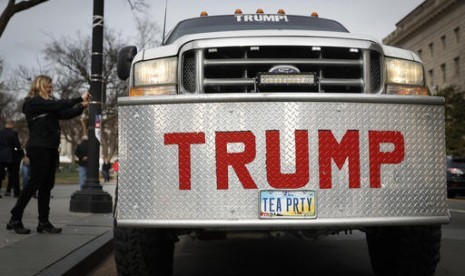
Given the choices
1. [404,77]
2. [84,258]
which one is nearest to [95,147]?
[84,258]

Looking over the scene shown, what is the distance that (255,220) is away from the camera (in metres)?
3.19

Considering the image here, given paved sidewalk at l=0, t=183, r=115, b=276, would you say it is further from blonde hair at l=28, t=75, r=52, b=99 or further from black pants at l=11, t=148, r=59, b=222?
blonde hair at l=28, t=75, r=52, b=99

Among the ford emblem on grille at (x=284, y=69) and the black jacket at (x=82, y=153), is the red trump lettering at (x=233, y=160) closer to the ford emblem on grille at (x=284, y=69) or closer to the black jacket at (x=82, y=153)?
the ford emblem on grille at (x=284, y=69)

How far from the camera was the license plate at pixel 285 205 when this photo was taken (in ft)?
10.5

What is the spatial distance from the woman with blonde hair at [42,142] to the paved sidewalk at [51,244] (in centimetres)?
21

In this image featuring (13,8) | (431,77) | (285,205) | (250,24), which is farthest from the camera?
(431,77)

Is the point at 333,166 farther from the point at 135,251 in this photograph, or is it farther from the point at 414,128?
the point at 135,251

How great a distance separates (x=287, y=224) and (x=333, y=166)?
417 mm

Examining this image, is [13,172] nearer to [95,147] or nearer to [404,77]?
[95,147]

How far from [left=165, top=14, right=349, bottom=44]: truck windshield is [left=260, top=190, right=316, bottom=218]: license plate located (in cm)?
246

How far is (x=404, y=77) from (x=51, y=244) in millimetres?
3677

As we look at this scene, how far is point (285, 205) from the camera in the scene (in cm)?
320

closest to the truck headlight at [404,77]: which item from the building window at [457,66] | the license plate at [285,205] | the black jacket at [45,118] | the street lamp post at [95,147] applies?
the license plate at [285,205]

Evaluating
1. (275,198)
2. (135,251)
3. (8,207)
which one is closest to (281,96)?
(275,198)
